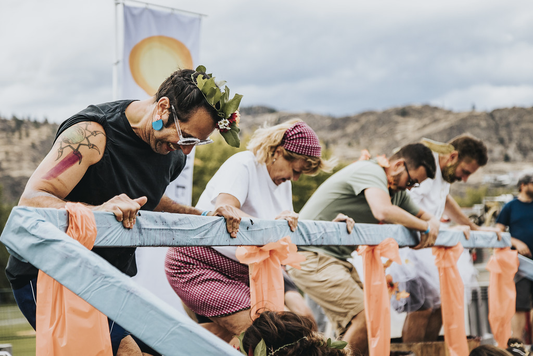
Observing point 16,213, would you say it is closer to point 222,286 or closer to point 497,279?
point 222,286

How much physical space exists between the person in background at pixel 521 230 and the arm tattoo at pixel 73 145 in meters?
4.59

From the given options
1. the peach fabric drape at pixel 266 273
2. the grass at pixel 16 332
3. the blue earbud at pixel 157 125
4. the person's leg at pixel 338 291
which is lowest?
the grass at pixel 16 332

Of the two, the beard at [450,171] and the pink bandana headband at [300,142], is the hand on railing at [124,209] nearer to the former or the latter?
the pink bandana headband at [300,142]

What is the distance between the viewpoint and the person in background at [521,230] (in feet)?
17.6

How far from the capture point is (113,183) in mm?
2238

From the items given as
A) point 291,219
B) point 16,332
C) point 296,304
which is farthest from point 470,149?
point 16,332

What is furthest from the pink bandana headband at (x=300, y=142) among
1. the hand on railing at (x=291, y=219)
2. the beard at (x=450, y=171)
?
the beard at (x=450, y=171)

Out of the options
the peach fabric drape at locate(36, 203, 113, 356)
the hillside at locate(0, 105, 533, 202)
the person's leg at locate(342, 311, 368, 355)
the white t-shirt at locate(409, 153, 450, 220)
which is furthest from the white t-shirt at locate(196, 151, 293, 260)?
the hillside at locate(0, 105, 533, 202)

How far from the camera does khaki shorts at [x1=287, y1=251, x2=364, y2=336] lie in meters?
3.54

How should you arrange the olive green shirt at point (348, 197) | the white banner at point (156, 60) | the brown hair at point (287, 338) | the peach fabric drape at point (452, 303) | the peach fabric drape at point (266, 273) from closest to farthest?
the brown hair at point (287, 338), the peach fabric drape at point (266, 273), the peach fabric drape at point (452, 303), the olive green shirt at point (348, 197), the white banner at point (156, 60)

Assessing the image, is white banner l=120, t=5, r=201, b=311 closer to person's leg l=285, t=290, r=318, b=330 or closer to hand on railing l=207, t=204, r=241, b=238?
person's leg l=285, t=290, r=318, b=330

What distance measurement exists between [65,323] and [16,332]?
1251cm

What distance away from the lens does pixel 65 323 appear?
64.5 inches

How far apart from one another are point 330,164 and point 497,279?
1.88 m
